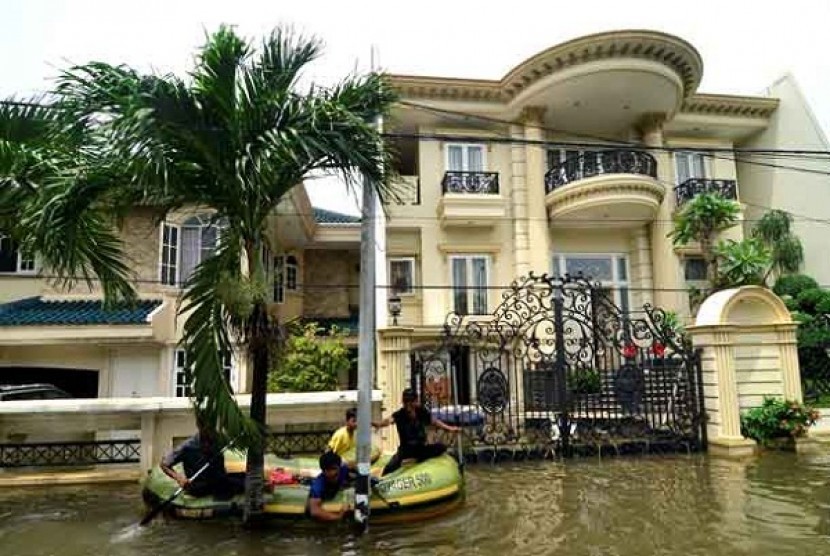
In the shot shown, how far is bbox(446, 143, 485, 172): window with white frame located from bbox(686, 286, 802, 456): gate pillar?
7.70 metres

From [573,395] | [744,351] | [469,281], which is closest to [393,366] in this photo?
[573,395]

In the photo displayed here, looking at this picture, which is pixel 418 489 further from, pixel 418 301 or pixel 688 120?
pixel 688 120

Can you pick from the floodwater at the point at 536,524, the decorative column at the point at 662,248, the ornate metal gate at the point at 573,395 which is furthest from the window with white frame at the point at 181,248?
the decorative column at the point at 662,248

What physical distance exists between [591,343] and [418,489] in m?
5.59

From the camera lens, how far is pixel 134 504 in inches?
295

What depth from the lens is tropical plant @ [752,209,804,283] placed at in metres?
16.3

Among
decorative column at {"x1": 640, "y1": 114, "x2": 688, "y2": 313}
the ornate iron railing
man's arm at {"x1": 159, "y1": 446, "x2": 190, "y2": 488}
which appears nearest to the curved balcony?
decorative column at {"x1": 640, "y1": 114, "x2": 688, "y2": 313}

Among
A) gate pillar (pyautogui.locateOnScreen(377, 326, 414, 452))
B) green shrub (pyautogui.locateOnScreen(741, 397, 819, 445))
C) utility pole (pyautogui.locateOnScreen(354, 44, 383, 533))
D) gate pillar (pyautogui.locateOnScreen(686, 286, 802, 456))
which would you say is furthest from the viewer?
gate pillar (pyautogui.locateOnScreen(686, 286, 802, 456))

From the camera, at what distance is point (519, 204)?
16047 mm

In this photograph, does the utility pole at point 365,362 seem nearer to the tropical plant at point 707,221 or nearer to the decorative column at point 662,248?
the tropical plant at point 707,221

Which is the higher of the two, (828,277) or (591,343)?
(828,277)

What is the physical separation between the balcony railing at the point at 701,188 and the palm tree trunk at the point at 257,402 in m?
14.1

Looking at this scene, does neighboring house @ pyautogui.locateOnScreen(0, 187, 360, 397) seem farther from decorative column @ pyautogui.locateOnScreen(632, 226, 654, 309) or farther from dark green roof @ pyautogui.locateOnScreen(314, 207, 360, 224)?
decorative column @ pyautogui.locateOnScreen(632, 226, 654, 309)

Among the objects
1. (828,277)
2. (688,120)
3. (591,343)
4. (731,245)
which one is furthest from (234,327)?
(828,277)
